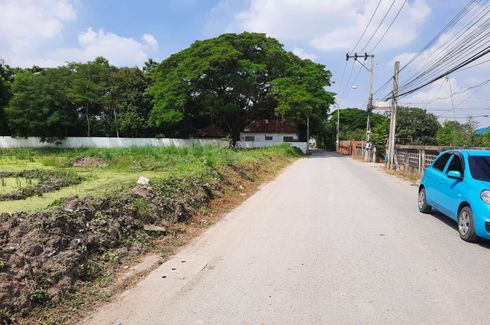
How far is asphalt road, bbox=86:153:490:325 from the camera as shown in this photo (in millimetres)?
4125

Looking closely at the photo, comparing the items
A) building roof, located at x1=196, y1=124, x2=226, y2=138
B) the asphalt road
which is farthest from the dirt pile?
building roof, located at x1=196, y1=124, x2=226, y2=138

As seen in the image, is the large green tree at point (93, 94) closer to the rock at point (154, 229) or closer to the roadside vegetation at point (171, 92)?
the roadside vegetation at point (171, 92)

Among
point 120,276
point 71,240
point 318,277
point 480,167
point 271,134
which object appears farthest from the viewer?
point 271,134

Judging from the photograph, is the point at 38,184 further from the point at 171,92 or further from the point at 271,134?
the point at 271,134

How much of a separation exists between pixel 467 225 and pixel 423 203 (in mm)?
2772

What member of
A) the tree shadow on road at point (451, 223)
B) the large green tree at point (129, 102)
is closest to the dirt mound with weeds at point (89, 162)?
the tree shadow on road at point (451, 223)

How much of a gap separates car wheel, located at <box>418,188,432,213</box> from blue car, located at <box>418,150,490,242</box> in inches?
1.9

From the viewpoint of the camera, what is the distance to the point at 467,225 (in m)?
7.16

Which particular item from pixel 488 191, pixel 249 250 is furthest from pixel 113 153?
pixel 488 191

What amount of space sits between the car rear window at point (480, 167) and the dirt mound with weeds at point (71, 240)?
5.96m

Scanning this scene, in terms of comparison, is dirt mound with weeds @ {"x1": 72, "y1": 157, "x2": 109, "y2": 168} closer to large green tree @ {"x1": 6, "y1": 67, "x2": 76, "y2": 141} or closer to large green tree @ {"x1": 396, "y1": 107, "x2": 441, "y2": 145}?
large green tree @ {"x1": 6, "y1": 67, "x2": 76, "y2": 141}

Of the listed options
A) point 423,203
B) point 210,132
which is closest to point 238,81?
point 210,132

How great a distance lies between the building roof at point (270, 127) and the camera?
2315 inches

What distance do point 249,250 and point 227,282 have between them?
1486 millimetres
